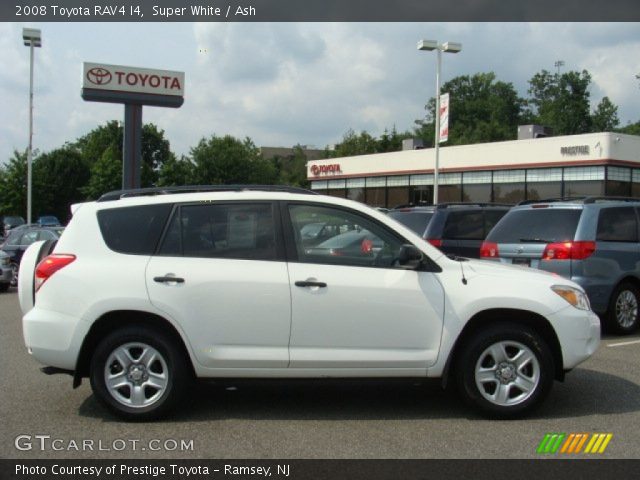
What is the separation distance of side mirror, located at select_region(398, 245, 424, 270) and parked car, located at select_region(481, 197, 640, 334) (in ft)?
13.9

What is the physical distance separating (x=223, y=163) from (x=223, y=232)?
187 feet

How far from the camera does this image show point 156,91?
28547 millimetres

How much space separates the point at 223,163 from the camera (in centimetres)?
6153

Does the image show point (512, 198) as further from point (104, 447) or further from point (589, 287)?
point (104, 447)

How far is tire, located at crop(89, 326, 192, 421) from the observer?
17.2 ft

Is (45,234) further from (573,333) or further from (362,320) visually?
(573,333)

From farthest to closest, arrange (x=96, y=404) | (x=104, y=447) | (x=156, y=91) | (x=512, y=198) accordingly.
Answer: (x=512, y=198) < (x=156, y=91) < (x=96, y=404) < (x=104, y=447)

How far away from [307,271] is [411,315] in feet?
2.88

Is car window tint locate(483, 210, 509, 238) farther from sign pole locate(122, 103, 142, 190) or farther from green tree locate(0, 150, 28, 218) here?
green tree locate(0, 150, 28, 218)

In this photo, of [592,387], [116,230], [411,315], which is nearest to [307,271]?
[411,315]

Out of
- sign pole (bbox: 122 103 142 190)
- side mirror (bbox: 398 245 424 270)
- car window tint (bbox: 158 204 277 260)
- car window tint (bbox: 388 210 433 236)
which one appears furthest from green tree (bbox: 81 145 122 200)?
side mirror (bbox: 398 245 424 270)

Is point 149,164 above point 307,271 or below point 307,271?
above

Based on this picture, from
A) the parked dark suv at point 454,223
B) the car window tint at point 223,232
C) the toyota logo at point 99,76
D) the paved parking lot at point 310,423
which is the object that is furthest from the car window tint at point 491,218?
the toyota logo at point 99,76

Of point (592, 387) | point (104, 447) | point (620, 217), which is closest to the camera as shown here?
point (104, 447)
